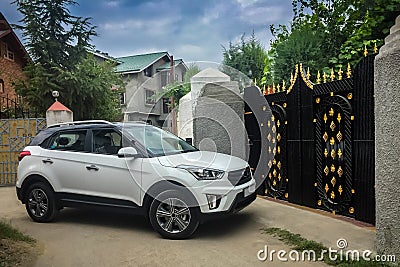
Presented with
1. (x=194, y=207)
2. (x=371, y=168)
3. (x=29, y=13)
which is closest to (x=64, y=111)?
(x=29, y=13)

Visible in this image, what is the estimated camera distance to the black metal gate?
4828mm

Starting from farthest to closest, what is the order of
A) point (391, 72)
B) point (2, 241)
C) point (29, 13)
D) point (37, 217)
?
1. point (29, 13)
2. point (37, 217)
3. point (2, 241)
4. point (391, 72)

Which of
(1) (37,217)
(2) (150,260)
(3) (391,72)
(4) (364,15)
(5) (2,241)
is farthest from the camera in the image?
(4) (364,15)

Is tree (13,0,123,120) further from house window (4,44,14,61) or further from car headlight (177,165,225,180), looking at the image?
car headlight (177,165,225,180)

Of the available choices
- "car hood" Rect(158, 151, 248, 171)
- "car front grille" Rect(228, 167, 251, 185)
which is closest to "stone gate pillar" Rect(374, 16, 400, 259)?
"car front grille" Rect(228, 167, 251, 185)

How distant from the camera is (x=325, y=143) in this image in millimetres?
5637

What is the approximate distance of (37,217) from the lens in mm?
5848

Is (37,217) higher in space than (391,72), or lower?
lower

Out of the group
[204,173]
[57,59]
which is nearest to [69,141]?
[204,173]

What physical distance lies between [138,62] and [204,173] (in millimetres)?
23583

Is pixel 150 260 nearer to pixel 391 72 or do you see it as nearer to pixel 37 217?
pixel 37 217

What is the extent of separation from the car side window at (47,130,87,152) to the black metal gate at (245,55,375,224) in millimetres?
3561

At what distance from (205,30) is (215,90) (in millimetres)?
1282

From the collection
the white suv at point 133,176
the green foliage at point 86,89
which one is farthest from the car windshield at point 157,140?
the green foliage at point 86,89
